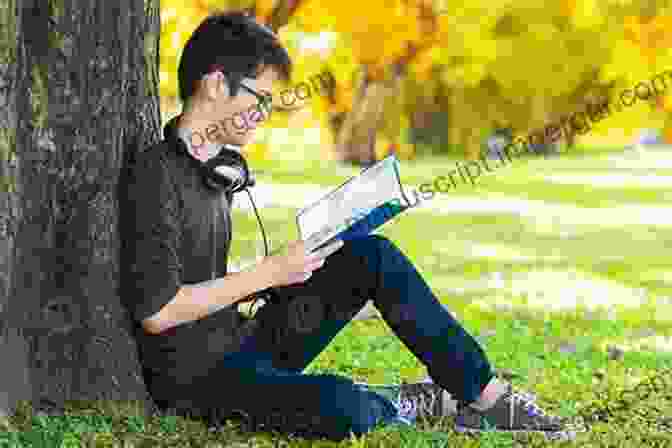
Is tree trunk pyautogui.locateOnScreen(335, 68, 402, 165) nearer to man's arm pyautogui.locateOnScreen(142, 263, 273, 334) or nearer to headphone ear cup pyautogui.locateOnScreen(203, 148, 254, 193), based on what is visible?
headphone ear cup pyautogui.locateOnScreen(203, 148, 254, 193)

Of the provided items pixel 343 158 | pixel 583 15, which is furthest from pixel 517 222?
pixel 343 158

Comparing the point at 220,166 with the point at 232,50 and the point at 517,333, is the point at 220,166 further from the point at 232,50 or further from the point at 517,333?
the point at 517,333

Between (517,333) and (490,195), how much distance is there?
10.0 meters

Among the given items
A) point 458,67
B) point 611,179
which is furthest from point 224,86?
point 458,67

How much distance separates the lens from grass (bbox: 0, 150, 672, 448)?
326 cm

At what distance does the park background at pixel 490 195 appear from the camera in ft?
12.3

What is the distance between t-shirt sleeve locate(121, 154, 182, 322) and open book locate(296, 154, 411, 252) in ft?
1.20

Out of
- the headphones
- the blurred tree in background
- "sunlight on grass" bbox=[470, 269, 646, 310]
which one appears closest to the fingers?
the headphones

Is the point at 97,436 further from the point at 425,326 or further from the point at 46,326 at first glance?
the point at 425,326

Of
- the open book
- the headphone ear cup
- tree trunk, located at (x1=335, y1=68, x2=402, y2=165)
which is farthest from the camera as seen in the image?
tree trunk, located at (x1=335, y1=68, x2=402, y2=165)

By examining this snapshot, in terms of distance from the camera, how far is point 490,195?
50.6ft

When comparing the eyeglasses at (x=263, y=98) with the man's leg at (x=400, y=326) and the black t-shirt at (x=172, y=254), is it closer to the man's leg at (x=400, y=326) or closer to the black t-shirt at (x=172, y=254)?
the black t-shirt at (x=172, y=254)

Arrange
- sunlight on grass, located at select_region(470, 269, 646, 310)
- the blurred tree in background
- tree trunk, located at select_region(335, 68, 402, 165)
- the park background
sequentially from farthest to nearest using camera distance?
1. tree trunk, located at select_region(335, 68, 402, 165)
2. the blurred tree in background
3. sunlight on grass, located at select_region(470, 269, 646, 310)
4. the park background

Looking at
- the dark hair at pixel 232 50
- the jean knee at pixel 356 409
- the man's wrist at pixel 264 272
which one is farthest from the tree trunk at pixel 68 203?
the jean knee at pixel 356 409
